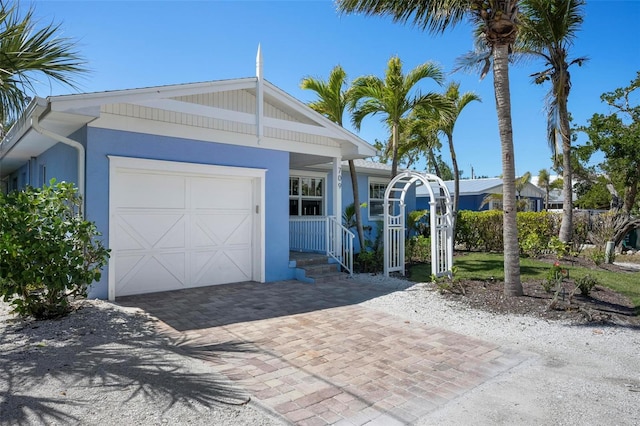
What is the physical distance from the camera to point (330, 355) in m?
4.57

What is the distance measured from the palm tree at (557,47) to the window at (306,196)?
7260 millimetres

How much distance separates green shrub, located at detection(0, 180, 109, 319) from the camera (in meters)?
5.14

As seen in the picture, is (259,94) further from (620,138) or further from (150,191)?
(620,138)

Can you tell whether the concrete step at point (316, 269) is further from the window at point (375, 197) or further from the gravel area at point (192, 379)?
the window at point (375, 197)

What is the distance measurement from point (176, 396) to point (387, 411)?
69.5 inches

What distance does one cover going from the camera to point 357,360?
174 inches

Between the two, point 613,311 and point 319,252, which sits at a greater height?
point 319,252

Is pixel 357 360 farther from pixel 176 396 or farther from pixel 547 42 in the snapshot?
pixel 547 42

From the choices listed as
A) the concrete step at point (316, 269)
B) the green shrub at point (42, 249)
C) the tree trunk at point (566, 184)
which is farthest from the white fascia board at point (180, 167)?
the tree trunk at point (566, 184)

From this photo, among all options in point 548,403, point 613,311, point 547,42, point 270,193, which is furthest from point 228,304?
point 547,42

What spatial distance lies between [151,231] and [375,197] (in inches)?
361

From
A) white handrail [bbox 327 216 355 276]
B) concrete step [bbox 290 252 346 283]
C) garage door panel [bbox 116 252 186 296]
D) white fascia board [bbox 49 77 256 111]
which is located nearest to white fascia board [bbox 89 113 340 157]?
white fascia board [bbox 49 77 256 111]

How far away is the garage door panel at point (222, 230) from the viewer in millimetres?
8352

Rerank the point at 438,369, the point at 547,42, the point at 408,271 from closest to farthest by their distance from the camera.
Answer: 1. the point at 438,369
2. the point at 408,271
3. the point at 547,42
